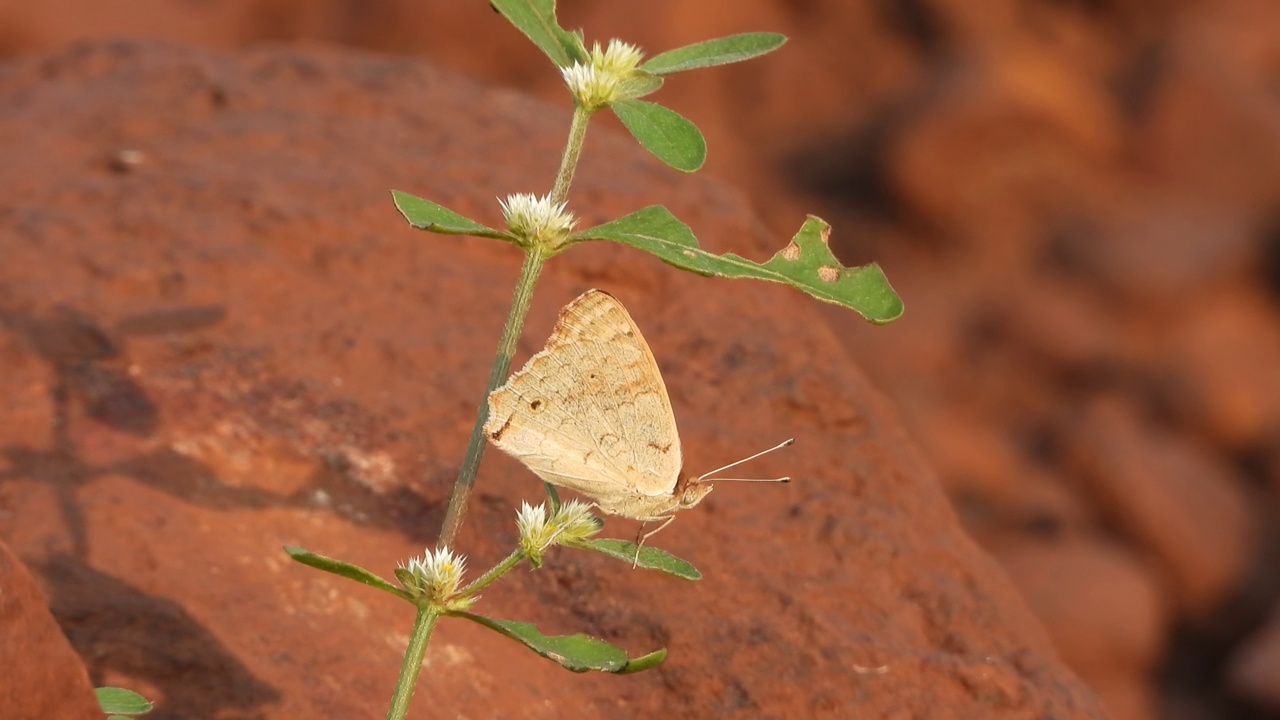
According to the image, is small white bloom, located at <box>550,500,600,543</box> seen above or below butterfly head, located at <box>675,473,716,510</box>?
below

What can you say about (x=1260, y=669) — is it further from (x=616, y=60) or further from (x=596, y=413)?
(x=616, y=60)

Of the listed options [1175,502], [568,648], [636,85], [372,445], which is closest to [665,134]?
[636,85]

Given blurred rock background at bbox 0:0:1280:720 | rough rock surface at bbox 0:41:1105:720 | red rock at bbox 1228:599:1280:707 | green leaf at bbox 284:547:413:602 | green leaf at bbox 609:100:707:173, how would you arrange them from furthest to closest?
blurred rock background at bbox 0:0:1280:720 < red rock at bbox 1228:599:1280:707 < rough rock surface at bbox 0:41:1105:720 < green leaf at bbox 609:100:707:173 < green leaf at bbox 284:547:413:602

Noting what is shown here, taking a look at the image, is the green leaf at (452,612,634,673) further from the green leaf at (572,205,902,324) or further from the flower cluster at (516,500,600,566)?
the green leaf at (572,205,902,324)

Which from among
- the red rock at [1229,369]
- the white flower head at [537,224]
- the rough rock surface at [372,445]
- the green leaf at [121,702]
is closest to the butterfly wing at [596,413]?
the white flower head at [537,224]

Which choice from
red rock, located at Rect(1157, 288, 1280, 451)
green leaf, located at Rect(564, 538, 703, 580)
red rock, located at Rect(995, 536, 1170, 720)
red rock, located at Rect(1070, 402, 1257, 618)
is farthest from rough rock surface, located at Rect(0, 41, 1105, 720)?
red rock, located at Rect(1157, 288, 1280, 451)

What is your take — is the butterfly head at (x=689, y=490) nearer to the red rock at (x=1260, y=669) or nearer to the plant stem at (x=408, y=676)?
the plant stem at (x=408, y=676)

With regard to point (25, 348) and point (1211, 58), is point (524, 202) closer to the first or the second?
point (25, 348)
